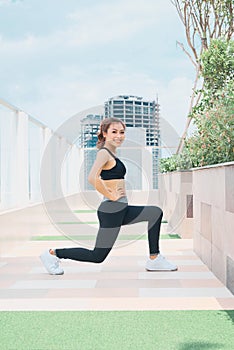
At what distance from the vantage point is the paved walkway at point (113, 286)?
13.2 feet

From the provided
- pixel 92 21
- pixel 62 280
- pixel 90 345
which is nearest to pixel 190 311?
pixel 90 345

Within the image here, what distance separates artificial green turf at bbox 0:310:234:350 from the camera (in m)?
3.03

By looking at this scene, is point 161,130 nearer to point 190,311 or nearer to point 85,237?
point 85,237

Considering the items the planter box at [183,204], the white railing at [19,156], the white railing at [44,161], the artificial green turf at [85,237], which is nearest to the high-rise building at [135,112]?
the white railing at [44,161]

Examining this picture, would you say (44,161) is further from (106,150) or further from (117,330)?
(117,330)

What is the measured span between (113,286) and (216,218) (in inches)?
42.5

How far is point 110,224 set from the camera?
16.5ft

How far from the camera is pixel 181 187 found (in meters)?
8.30

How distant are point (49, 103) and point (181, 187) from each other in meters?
11.4

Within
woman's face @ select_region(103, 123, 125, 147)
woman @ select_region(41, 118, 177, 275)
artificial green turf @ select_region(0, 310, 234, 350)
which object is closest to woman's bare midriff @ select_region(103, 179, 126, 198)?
woman @ select_region(41, 118, 177, 275)

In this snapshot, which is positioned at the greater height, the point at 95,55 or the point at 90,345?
the point at 95,55

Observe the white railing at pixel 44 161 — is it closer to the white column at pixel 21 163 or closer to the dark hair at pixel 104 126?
the white column at pixel 21 163

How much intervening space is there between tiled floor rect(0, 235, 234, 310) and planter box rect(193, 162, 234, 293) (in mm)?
137

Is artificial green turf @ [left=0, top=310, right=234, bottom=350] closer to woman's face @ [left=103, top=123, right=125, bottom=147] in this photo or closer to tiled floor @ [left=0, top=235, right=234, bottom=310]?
tiled floor @ [left=0, top=235, right=234, bottom=310]
